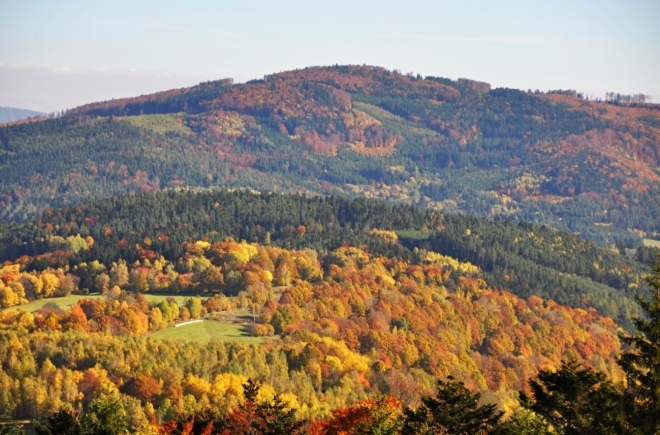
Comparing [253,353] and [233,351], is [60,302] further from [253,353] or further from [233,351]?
[253,353]

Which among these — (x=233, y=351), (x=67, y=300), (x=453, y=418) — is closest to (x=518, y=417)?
(x=453, y=418)

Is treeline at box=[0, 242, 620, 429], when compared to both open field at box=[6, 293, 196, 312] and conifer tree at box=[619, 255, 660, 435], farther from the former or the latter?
conifer tree at box=[619, 255, 660, 435]

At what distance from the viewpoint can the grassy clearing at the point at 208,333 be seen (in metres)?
162

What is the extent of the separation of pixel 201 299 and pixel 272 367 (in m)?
47.8

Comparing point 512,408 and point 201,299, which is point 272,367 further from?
point 201,299

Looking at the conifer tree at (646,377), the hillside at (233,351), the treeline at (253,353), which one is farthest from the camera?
the hillside at (233,351)

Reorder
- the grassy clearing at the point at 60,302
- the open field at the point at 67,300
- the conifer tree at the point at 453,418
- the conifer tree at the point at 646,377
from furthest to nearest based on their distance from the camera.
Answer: the open field at the point at 67,300, the grassy clearing at the point at 60,302, the conifer tree at the point at 453,418, the conifer tree at the point at 646,377

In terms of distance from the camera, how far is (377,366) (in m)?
160

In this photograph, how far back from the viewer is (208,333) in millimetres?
164750

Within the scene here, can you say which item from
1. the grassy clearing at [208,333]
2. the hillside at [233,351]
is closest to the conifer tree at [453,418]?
the hillside at [233,351]

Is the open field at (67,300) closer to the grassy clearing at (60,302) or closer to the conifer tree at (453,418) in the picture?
the grassy clearing at (60,302)

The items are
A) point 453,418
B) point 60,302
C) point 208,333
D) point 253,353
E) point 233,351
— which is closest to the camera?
point 453,418

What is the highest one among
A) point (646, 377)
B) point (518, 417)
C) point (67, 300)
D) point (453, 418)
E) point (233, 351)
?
point (646, 377)

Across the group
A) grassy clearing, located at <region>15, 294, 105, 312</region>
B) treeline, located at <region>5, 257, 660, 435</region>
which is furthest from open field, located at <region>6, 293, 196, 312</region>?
treeline, located at <region>5, 257, 660, 435</region>
